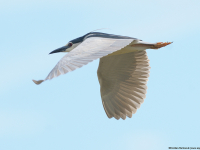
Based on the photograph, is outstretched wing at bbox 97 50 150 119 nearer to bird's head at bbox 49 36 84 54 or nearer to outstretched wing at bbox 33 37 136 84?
bird's head at bbox 49 36 84 54

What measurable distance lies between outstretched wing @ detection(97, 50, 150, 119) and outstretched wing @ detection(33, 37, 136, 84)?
151 cm

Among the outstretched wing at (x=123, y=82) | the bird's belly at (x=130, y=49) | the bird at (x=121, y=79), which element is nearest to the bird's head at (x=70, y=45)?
the bird at (x=121, y=79)

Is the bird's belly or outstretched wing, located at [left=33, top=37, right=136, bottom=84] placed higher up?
the bird's belly

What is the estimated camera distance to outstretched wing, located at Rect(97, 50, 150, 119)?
8375 mm

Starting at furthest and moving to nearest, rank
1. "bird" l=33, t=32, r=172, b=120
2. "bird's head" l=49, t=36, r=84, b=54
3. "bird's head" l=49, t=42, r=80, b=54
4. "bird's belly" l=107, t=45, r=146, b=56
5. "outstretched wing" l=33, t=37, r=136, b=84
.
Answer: "bird's head" l=49, t=42, r=80, b=54, "bird's head" l=49, t=36, r=84, b=54, "bird" l=33, t=32, r=172, b=120, "bird's belly" l=107, t=45, r=146, b=56, "outstretched wing" l=33, t=37, r=136, b=84

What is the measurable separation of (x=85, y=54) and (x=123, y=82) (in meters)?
3.01

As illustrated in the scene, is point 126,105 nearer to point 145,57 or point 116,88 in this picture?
point 116,88

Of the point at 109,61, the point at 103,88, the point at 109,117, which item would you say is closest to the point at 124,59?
→ the point at 109,61

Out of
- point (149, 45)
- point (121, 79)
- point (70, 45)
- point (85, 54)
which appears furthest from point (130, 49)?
point (85, 54)

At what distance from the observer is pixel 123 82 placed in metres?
8.70

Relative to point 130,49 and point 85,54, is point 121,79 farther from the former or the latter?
point 85,54

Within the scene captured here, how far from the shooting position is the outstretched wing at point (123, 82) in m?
8.38

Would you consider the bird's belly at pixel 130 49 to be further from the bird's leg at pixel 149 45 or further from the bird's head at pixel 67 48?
the bird's head at pixel 67 48

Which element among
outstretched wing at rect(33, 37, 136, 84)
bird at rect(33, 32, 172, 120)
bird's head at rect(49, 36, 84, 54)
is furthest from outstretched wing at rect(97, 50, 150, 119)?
outstretched wing at rect(33, 37, 136, 84)
